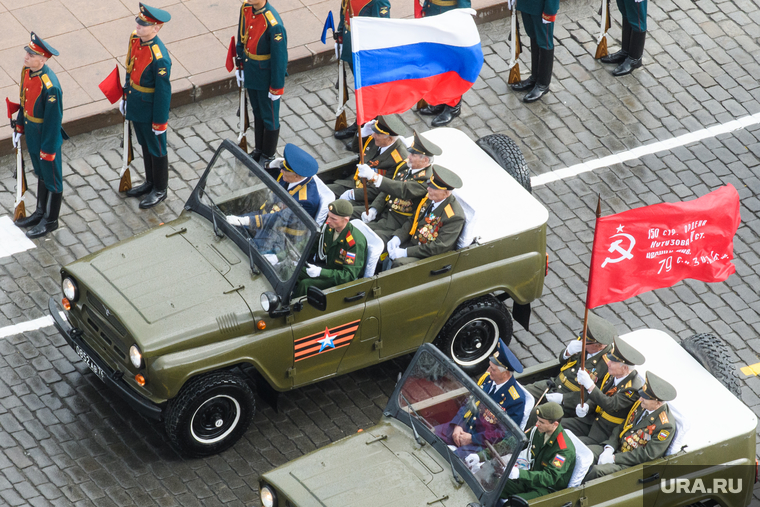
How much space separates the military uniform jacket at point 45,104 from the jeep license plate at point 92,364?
242 cm

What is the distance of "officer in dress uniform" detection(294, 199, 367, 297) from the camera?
9.30m

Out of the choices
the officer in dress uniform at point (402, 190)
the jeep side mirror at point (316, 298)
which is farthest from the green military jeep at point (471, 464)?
the officer in dress uniform at point (402, 190)

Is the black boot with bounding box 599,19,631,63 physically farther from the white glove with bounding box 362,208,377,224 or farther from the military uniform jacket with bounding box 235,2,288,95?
the white glove with bounding box 362,208,377,224

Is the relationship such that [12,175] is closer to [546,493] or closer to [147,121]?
[147,121]

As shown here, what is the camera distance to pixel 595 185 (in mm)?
12312

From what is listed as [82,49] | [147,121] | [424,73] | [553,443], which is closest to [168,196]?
[147,121]

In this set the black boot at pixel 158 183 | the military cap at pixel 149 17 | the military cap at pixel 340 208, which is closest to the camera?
the military cap at pixel 340 208

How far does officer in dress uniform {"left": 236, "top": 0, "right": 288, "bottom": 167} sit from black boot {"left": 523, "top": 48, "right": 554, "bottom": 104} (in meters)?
2.94

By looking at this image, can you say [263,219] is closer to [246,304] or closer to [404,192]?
[246,304]

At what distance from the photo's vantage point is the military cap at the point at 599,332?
9172 mm

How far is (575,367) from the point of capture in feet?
29.7

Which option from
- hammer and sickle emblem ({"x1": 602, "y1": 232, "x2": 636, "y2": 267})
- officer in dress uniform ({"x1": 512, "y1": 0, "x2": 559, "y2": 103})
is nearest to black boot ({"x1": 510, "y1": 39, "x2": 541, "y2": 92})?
officer in dress uniform ({"x1": 512, "y1": 0, "x2": 559, "y2": 103})

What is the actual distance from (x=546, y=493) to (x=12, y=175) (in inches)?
265

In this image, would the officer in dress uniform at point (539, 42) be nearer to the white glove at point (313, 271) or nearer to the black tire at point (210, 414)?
Result: the white glove at point (313, 271)
